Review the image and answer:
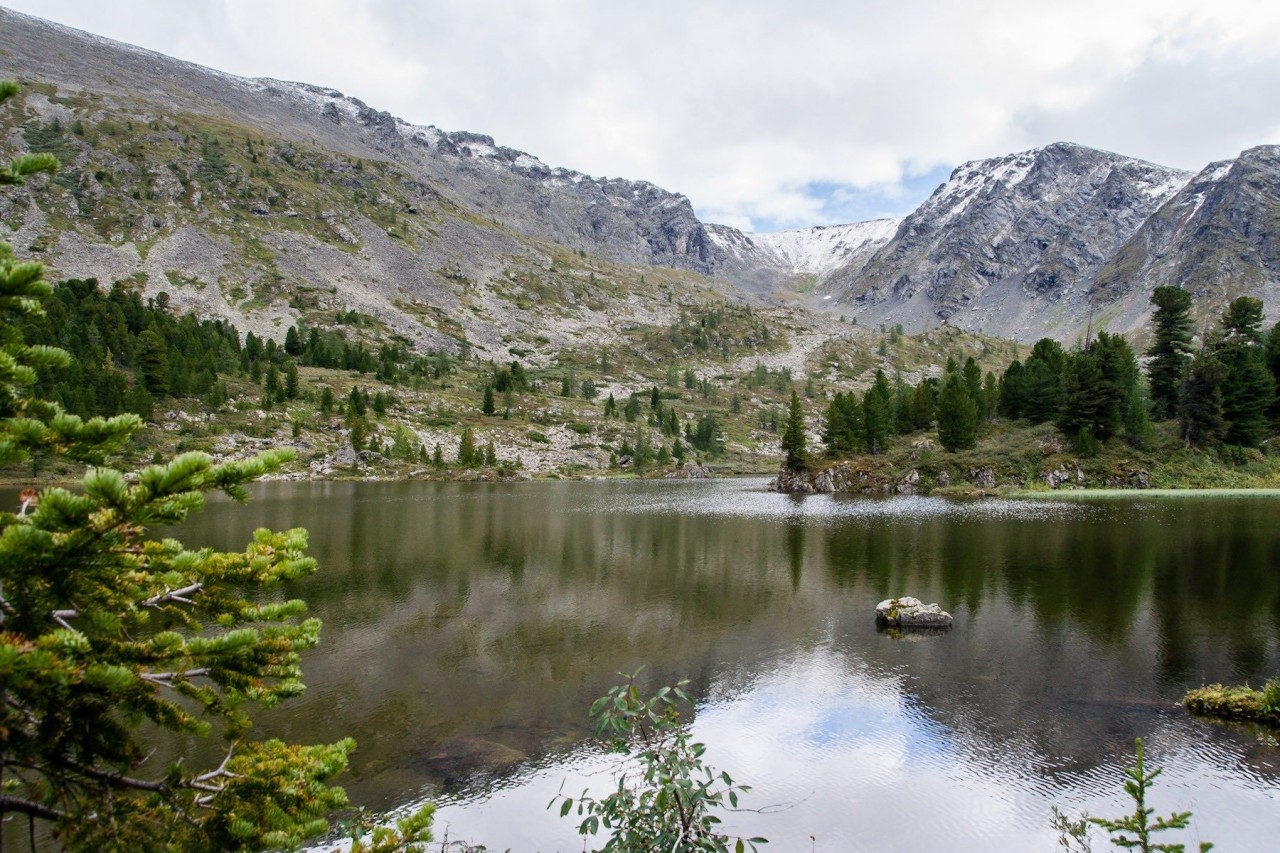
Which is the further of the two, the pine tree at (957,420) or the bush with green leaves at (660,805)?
the pine tree at (957,420)

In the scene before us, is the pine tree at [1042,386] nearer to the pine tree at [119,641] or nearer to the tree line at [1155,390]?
the tree line at [1155,390]

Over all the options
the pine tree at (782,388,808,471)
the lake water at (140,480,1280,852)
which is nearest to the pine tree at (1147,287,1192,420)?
the pine tree at (782,388,808,471)

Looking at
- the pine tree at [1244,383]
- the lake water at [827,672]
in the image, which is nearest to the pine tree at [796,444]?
the pine tree at [1244,383]

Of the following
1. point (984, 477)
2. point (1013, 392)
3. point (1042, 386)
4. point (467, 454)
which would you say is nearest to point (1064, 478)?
point (984, 477)

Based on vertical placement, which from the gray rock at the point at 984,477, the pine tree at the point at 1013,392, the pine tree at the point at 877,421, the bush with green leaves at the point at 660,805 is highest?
the pine tree at the point at 1013,392

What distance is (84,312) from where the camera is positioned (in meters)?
144

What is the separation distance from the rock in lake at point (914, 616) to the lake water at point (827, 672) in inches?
42.4

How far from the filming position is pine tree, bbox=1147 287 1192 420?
292ft

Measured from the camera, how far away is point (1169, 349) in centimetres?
9406

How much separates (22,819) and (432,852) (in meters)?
9.74

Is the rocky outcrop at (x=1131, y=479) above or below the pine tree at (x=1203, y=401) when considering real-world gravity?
below

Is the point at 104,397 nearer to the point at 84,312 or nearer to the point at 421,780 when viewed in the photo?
the point at 84,312

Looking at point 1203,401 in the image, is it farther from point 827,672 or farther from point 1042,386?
point 827,672

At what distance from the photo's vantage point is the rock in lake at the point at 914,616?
27234 millimetres
